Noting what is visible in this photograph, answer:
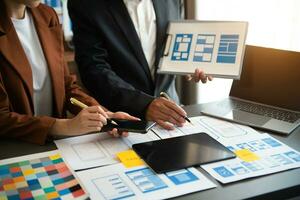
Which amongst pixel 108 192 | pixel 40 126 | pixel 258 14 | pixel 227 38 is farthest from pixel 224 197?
pixel 258 14

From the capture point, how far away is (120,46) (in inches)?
66.1

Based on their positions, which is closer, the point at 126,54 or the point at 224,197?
the point at 224,197

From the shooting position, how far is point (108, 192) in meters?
0.94

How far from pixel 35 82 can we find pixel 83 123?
40cm

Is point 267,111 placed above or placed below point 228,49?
below

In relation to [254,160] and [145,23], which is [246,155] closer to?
[254,160]

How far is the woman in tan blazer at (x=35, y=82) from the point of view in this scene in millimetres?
1244

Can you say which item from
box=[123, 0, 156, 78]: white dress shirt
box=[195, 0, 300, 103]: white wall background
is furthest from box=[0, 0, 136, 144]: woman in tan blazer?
box=[195, 0, 300, 103]: white wall background

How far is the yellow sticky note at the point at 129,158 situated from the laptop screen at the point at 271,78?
2.33 feet

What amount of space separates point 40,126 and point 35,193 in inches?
13.9

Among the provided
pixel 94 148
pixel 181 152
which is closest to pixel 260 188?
pixel 181 152

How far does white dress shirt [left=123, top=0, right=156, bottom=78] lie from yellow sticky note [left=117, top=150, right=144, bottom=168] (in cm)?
70

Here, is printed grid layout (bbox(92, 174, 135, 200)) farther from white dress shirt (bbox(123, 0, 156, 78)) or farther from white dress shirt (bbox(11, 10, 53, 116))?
white dress shirt (bbox(123, 0, 156, 78))

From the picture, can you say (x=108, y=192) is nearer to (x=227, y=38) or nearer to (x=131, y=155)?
(x=131, y=155)
